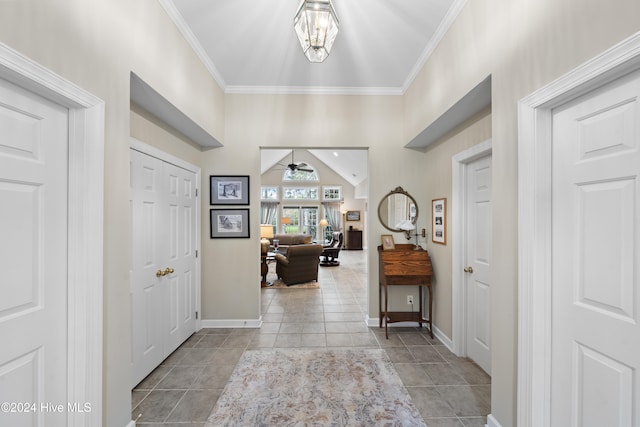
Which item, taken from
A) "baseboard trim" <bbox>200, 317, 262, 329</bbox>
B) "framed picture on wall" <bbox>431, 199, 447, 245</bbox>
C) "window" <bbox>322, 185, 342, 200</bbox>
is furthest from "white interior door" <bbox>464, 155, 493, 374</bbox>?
"window" <bbox>322, 185, 342, 200</bbox>

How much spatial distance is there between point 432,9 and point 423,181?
1868 millimetres

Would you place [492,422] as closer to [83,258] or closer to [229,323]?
[83,258]

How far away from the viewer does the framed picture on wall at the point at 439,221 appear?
9.66 ft

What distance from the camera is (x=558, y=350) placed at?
4.36ft

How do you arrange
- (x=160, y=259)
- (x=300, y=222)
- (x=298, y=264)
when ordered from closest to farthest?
(x=160, y=259), (x=298, y=264), (x=300, y=222)

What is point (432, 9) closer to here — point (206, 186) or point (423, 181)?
point (423, 181)

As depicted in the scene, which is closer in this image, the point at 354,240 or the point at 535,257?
the point at 535,257

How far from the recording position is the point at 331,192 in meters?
12.2

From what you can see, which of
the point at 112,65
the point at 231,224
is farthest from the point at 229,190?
the point at 112,65

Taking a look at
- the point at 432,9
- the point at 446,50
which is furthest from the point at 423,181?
the point at 432,9

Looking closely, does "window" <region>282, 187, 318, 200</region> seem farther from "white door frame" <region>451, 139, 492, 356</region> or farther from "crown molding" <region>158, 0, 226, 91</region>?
"white door frame" <region>451, 139, 492, 356</region>

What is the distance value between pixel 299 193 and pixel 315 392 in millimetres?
10345

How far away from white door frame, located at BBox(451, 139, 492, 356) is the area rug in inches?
31.2

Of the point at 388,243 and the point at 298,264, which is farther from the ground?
the point at 388,243
